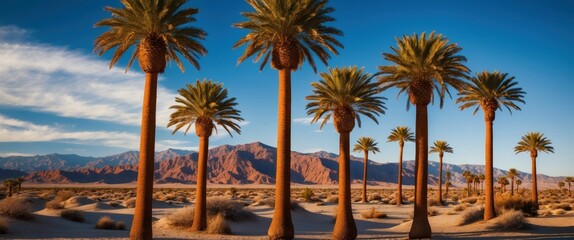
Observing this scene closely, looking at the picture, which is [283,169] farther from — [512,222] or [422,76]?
[512,222]

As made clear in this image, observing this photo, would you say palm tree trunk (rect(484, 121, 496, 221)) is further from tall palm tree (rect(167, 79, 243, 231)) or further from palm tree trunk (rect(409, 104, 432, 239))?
tall palm tree (rect(167, 79, 243, 231))

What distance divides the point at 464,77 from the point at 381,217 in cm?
2055

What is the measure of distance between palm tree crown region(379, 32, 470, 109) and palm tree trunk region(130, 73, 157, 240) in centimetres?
1368

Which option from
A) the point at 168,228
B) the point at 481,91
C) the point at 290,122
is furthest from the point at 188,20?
the point at 481,91

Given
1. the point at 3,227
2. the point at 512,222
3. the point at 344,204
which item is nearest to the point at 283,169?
the point at 344,204

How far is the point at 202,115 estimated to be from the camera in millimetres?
26766

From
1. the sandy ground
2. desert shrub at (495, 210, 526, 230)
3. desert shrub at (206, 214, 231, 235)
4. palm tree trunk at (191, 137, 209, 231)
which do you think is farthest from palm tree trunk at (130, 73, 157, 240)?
desert shrub at (495, 210, 526, 230)

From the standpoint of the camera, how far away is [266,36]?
22359mm

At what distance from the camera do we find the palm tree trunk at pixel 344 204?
22.5m

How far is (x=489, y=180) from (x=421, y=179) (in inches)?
449

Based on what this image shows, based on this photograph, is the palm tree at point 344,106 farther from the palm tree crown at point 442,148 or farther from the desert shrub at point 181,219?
the palm tree crown at point 442,148

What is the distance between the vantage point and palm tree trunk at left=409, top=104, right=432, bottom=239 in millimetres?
22609

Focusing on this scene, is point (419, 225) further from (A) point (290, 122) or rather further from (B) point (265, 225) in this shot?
(B) point (265, 225)

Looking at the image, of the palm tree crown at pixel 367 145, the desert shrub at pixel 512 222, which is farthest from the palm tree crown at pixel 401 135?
the desert shrub at pixel 512 222
